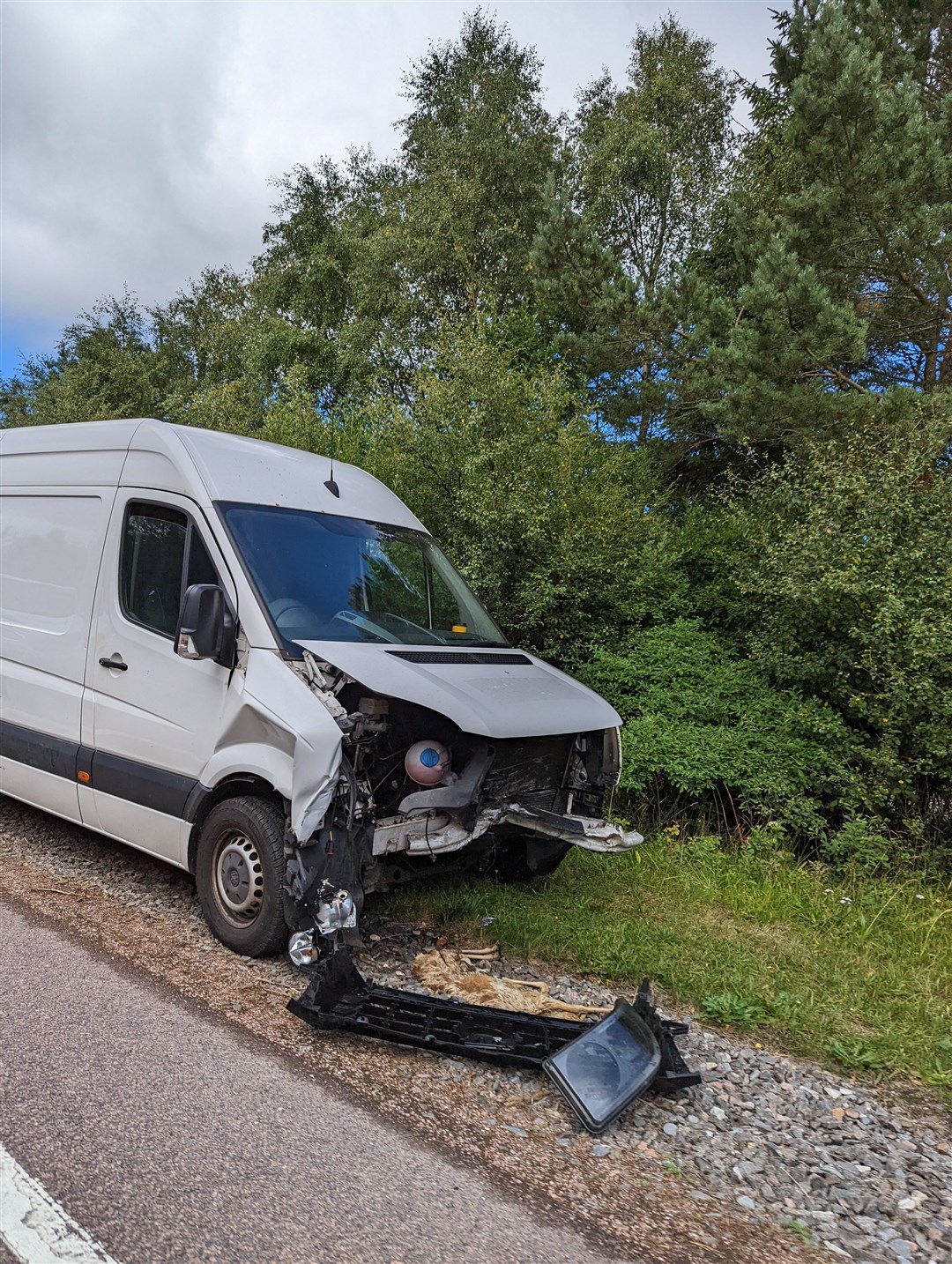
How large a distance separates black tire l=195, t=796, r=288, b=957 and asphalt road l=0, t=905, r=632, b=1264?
61 centimetres

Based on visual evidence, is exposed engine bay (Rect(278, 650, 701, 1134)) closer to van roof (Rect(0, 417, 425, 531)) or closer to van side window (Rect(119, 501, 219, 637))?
van side window (Rect(119, 501, 219, 637))

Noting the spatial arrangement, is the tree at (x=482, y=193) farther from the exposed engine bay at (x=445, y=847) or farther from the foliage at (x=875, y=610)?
the exposed engine bay at (x=445, y=847)

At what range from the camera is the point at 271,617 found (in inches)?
177

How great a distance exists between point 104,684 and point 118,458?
1.41 m

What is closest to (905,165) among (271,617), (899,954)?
(899,954)

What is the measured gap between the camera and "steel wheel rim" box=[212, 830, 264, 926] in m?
4.43

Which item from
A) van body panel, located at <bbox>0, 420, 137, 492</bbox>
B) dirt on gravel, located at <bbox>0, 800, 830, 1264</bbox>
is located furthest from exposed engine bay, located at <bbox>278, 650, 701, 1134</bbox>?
van body panel, located at <bbox>0, 420, 137, 492</bbox>

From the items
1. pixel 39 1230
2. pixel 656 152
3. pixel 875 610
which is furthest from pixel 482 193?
pixel 39 1230

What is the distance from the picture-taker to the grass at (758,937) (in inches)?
168

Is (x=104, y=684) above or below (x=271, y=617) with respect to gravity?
below

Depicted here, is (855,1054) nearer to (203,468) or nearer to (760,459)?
(203,468)

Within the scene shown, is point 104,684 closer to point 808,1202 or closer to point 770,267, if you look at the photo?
point 808,1202

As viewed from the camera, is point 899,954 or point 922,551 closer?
point 899,954

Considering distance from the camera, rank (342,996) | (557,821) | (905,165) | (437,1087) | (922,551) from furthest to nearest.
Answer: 1. (905,165)
2. (922,551)
3. (557,821)
4. (342,996)
5. (437,1087)
